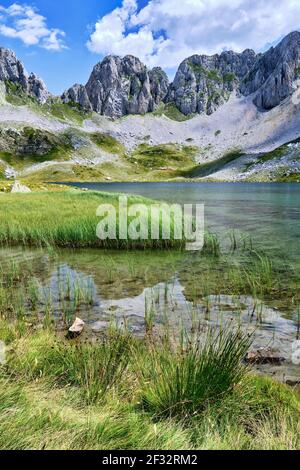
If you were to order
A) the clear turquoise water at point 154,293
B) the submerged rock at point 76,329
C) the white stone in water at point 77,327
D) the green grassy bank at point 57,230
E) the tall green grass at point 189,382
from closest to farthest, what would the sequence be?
the tall green grass at point 189,382 < the submerged rock at point 76,329 < the white stone in water at point 77,327 < the clear turquoise water at point 154,293 < the green grassy bank at point 57,230

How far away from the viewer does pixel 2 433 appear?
487cm

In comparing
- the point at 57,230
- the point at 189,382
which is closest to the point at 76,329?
the point at 189,382

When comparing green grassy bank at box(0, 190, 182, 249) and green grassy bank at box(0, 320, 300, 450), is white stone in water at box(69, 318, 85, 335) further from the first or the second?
green grassy bank at box(0, 190, 182, 249)

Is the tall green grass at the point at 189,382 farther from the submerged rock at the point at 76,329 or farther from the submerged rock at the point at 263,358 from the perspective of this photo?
the submerged rock at the point at 76,329

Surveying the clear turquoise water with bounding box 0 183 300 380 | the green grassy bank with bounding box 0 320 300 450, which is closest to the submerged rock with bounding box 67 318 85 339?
the clear turquoise water with bounding box 0 183 300 380

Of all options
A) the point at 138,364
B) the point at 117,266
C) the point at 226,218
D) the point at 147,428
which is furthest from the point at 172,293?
the point at 226,218

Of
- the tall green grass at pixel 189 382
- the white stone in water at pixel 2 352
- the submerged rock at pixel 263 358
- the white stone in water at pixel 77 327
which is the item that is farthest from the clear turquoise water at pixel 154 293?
the white stone in water at pixel 2 352

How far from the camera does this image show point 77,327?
1175 centimetres

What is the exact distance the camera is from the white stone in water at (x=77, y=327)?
1152 centimetres

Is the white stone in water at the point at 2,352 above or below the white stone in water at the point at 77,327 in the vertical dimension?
above

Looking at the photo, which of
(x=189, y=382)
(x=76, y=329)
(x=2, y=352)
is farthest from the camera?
(x=76, y=329)

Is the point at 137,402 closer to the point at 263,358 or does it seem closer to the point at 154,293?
the point at 263,358
